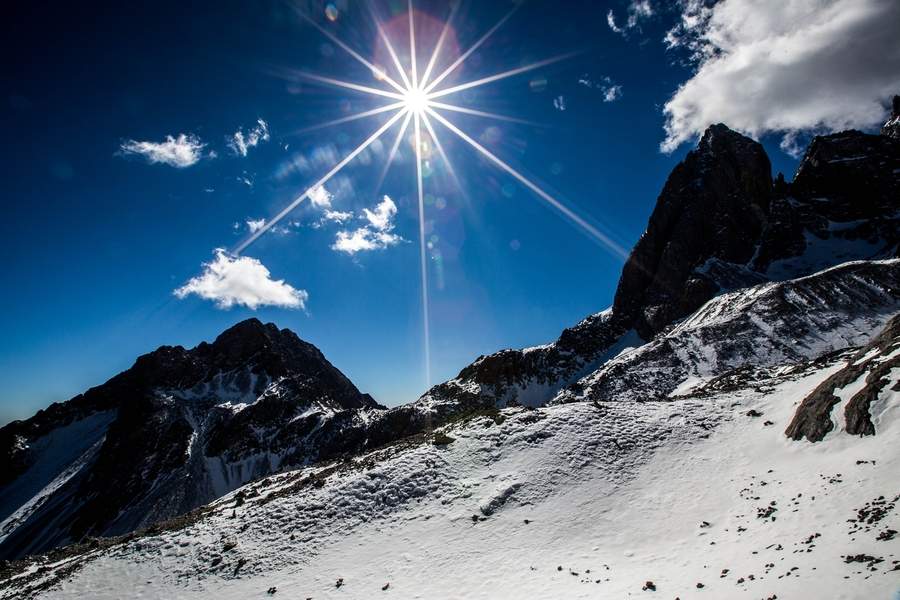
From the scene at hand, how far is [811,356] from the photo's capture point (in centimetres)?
6312

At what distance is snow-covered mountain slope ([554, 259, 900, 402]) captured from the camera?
219ft

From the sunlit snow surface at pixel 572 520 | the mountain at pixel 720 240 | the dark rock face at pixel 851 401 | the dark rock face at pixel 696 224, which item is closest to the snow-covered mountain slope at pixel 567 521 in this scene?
the sunlit snow surface at pixel 572 520

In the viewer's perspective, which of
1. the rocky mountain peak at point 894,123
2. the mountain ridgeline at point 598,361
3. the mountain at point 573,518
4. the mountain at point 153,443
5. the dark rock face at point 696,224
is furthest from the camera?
the rocky mountain peak at point 894,123

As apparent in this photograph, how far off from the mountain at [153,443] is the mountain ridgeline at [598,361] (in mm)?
513

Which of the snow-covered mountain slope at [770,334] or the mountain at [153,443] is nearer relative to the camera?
the snow-covered mountain slope at [770,334]

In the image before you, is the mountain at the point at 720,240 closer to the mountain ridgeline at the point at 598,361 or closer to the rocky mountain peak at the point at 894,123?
the mountain ridgeline at the point at 598,361

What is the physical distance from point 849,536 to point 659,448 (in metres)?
14.5

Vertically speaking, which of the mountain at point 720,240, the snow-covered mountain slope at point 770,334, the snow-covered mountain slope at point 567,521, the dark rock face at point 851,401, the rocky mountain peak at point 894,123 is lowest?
the snow-covered mountain slope at point 567,521

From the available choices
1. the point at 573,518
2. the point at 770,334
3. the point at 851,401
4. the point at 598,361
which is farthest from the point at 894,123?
the point at 573,518

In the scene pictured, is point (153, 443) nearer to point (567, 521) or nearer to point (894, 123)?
point (567, 521)

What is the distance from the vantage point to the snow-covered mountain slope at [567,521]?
13758 millimetres

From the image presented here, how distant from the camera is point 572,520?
69.0ft

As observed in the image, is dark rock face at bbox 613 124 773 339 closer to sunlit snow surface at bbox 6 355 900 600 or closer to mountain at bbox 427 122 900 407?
mountain at bbox 427 122 900 407

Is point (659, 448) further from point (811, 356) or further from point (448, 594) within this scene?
point (811, 356)
